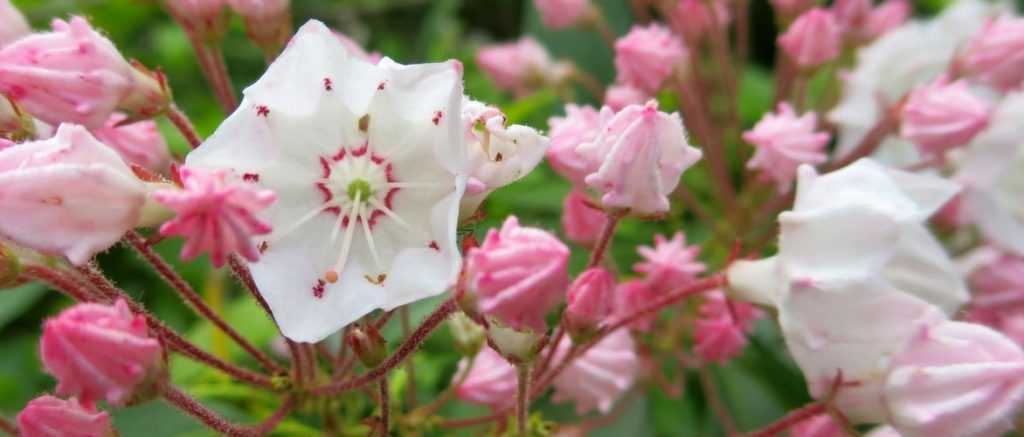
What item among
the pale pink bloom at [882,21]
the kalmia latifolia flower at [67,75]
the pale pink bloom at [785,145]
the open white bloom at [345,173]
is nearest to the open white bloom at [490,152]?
the open white bloom at [345,173]

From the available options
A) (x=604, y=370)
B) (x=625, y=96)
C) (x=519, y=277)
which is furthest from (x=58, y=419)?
(x=625, y=96)

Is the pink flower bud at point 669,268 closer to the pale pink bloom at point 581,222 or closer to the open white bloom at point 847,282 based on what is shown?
the pale pink bloom at point 581,222

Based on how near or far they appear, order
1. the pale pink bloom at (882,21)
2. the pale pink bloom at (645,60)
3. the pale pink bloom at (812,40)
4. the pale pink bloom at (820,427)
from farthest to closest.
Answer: the pale pink bloom at (882,21) < the pale pink bloom at (812,40) < the pale pink bloom at (645,60) < the pale pink bloom at (820,427)

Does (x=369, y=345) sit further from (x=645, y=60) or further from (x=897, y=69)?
(x=897, y=69)

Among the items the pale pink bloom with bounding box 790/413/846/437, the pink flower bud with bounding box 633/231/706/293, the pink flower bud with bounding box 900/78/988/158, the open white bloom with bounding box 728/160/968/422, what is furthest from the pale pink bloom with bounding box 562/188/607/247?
the pink flower bud with bounding box 900/78/988/158

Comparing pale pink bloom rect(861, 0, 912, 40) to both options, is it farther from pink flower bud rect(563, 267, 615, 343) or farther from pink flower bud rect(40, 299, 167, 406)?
pink flower bud rect(40, 299, 167, 406)
